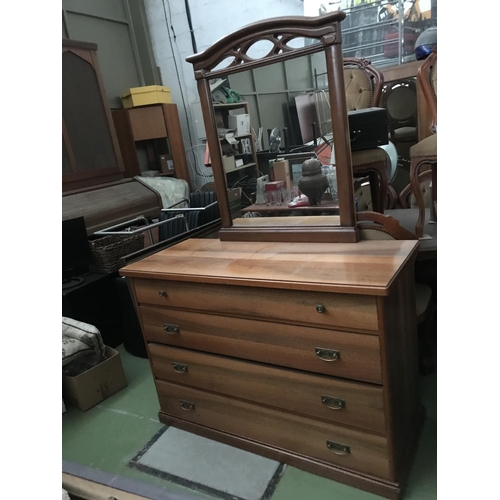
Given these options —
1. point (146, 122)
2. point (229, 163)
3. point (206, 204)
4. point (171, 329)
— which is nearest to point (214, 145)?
point (229, 163)

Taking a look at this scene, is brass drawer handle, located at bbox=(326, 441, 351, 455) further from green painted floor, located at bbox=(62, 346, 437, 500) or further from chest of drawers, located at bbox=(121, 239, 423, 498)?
green painted floor, located at bbox=(62, 346, 437, 500)

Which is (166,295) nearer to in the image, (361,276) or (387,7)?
(361,276)

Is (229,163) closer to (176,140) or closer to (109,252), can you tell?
(109,252)

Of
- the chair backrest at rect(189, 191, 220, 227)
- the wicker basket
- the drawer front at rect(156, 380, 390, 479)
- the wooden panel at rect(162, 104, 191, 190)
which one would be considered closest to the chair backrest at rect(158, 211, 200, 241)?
the chair backrest at rect(189, 191, 220, 227)

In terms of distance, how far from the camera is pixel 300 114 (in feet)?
5.38

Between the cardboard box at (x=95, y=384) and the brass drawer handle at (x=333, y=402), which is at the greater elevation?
the brass drawer handle at (x=333, y=402)

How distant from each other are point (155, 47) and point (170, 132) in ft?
4.35

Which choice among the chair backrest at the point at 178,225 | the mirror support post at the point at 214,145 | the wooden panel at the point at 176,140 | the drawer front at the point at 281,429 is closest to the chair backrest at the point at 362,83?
the mirror support post at the point at 214,145

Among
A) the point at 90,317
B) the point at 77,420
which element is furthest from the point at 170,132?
the point at 77,420

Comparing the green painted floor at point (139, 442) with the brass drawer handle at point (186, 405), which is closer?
the green painted floor at point (139, 442)

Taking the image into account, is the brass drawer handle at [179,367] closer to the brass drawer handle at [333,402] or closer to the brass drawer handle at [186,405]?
the brass drawer handle at [186,405]

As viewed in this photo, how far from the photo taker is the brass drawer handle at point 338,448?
4.53 feet

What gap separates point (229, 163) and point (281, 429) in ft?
3.63

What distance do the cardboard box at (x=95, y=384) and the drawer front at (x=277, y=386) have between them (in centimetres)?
45
